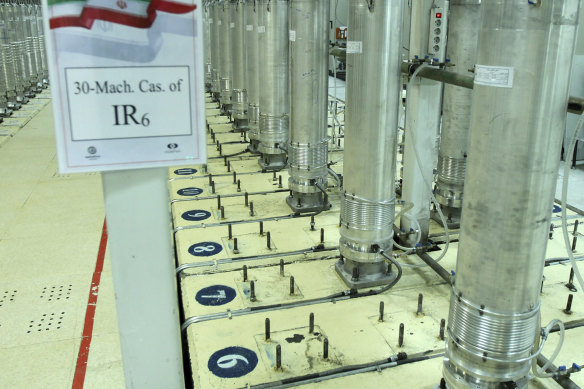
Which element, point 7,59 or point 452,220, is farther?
point 7,59

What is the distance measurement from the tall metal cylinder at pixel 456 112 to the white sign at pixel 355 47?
103cm

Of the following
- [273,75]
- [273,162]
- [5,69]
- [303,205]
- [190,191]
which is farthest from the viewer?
[5,69]

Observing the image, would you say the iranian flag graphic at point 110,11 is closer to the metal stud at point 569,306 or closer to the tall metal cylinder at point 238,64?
the metal stud at point 569,306

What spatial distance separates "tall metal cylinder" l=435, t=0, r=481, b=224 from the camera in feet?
14.8

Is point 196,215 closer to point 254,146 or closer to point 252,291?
point 252,291

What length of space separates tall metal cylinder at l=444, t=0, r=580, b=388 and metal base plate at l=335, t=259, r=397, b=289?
5.25 feet

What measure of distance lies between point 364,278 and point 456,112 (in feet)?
6.13

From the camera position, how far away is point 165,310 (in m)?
1.94

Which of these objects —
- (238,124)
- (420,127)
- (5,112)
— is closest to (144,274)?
(420,127)

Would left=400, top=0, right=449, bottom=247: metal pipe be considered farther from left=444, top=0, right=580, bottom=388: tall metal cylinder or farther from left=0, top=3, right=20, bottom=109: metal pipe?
left=0, top=3, right=20, bottom=109: metal pipe

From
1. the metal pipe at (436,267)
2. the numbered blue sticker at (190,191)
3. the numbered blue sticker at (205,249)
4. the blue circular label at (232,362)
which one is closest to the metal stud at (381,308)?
the metal pipe at (436,267)

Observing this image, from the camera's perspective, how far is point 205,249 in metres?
4.88

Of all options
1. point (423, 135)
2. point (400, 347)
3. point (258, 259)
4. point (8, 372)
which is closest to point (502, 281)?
point (400, 347)

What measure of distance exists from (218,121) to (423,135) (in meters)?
6.75
